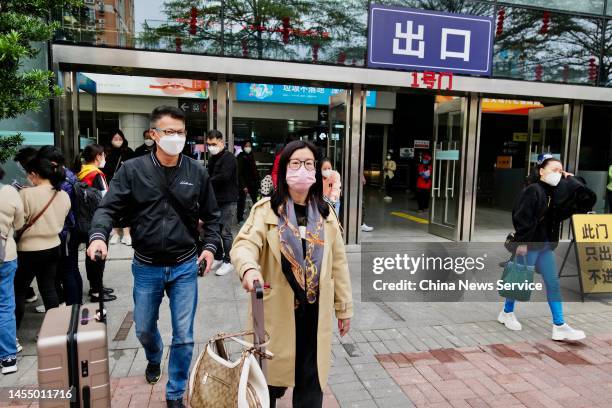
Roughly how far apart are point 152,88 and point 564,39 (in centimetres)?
1014

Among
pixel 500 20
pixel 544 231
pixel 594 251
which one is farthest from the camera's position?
pixel 500 20

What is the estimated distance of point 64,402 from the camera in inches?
87.5

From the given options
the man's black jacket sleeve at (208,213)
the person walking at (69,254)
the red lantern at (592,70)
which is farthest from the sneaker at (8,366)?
the red lantern at (592,70)

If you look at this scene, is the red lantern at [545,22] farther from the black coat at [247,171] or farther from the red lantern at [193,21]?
the red lantern at [193,21]

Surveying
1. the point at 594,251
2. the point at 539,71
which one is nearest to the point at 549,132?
the point at 539,71

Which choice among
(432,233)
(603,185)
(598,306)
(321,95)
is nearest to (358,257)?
(432,233)

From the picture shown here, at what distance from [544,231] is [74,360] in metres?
4.21

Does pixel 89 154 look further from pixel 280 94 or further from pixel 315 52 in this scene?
pixel 280 94

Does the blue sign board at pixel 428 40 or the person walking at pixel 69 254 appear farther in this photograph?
the blue sign board at pixel 428 40

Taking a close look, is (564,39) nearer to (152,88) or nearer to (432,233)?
(432,233)

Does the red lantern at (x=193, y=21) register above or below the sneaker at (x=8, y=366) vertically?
above

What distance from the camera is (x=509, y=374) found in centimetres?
372

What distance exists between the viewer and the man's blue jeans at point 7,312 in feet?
11.8

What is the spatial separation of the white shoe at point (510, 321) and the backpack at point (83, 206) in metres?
4.39
